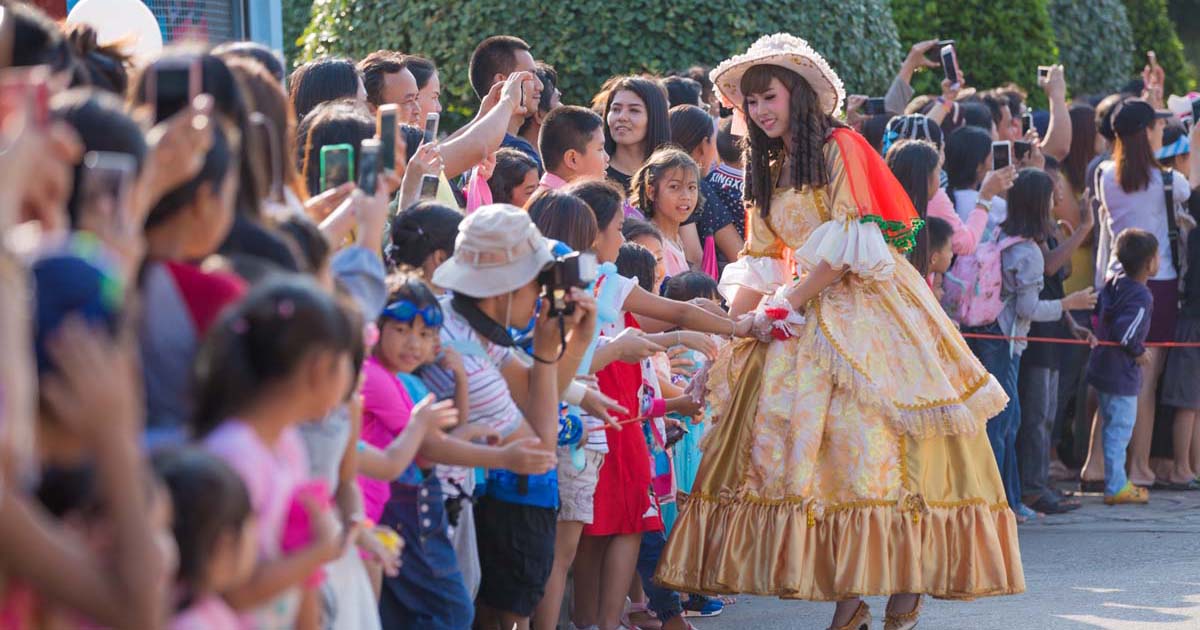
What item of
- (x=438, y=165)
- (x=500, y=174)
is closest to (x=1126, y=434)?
(x=500, y=174)

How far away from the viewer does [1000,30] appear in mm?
16703

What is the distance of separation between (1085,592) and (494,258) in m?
3.41

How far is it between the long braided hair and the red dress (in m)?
0.82

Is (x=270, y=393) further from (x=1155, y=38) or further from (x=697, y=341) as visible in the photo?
(x=1155, y=38)

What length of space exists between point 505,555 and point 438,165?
4.10 ft

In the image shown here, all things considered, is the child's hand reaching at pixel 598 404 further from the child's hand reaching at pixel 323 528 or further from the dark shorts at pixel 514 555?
the child's hand reaching at pixel 323 528

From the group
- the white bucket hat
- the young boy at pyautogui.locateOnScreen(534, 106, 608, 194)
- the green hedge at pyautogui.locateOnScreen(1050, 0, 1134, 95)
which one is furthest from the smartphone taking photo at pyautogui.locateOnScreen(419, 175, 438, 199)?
the green hedge at pyautogui.locateOnScreen(1050, 0, 1134, 95)

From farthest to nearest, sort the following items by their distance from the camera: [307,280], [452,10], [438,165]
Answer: [452,10] → [438,165] → [307,280]

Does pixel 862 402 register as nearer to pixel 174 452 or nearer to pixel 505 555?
pixel 505 555

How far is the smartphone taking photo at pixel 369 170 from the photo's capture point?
370cm

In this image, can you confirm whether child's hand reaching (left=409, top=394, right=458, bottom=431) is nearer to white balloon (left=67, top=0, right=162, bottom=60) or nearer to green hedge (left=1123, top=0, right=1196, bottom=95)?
white balloon (left=67, top=0, right=162, bottom=60)

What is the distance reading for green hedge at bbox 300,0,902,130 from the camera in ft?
34.1

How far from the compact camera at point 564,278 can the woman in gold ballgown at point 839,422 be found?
5.04 ft

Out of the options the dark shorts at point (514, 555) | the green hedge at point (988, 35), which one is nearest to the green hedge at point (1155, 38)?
the green hedge at point (988, 35)
